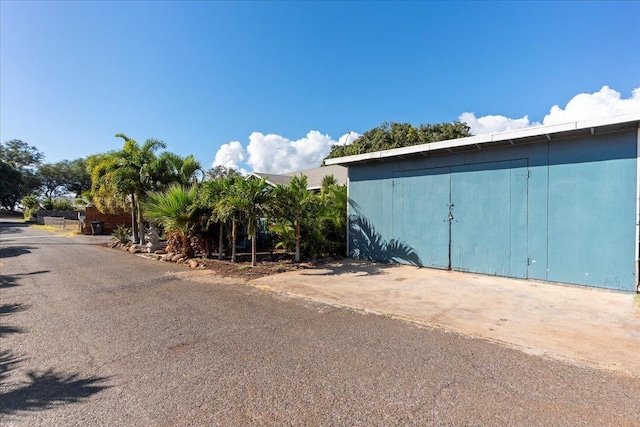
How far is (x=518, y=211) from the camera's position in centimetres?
721

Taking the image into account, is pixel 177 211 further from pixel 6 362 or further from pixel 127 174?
pixel 6 362

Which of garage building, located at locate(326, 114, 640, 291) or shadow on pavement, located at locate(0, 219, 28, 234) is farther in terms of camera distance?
shadow on pavement, located at locate(0, 219, 28, 234)

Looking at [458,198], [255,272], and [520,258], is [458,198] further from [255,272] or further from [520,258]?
[255,272]

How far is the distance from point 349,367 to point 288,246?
7.07 metres

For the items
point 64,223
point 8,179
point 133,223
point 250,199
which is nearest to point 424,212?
point 250,199

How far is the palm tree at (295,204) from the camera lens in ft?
30.0

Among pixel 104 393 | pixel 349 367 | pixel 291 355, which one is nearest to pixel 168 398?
pixel 104 393

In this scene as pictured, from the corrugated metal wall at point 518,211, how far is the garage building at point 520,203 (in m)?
0.02

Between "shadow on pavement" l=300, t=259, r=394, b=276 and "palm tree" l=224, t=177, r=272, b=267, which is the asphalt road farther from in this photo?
"palm tree" l=224, t=177, r=272, b=267

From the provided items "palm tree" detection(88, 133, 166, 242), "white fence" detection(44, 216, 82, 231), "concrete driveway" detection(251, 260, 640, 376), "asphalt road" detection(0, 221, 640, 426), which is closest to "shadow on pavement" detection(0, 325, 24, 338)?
"asphalt road" detection(0, 221, 640, 426)

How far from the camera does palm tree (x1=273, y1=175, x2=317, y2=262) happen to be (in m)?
9.15

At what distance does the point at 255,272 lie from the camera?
27.4ft

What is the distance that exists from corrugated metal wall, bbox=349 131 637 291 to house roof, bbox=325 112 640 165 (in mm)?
173

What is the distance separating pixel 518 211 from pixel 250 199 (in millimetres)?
6442
